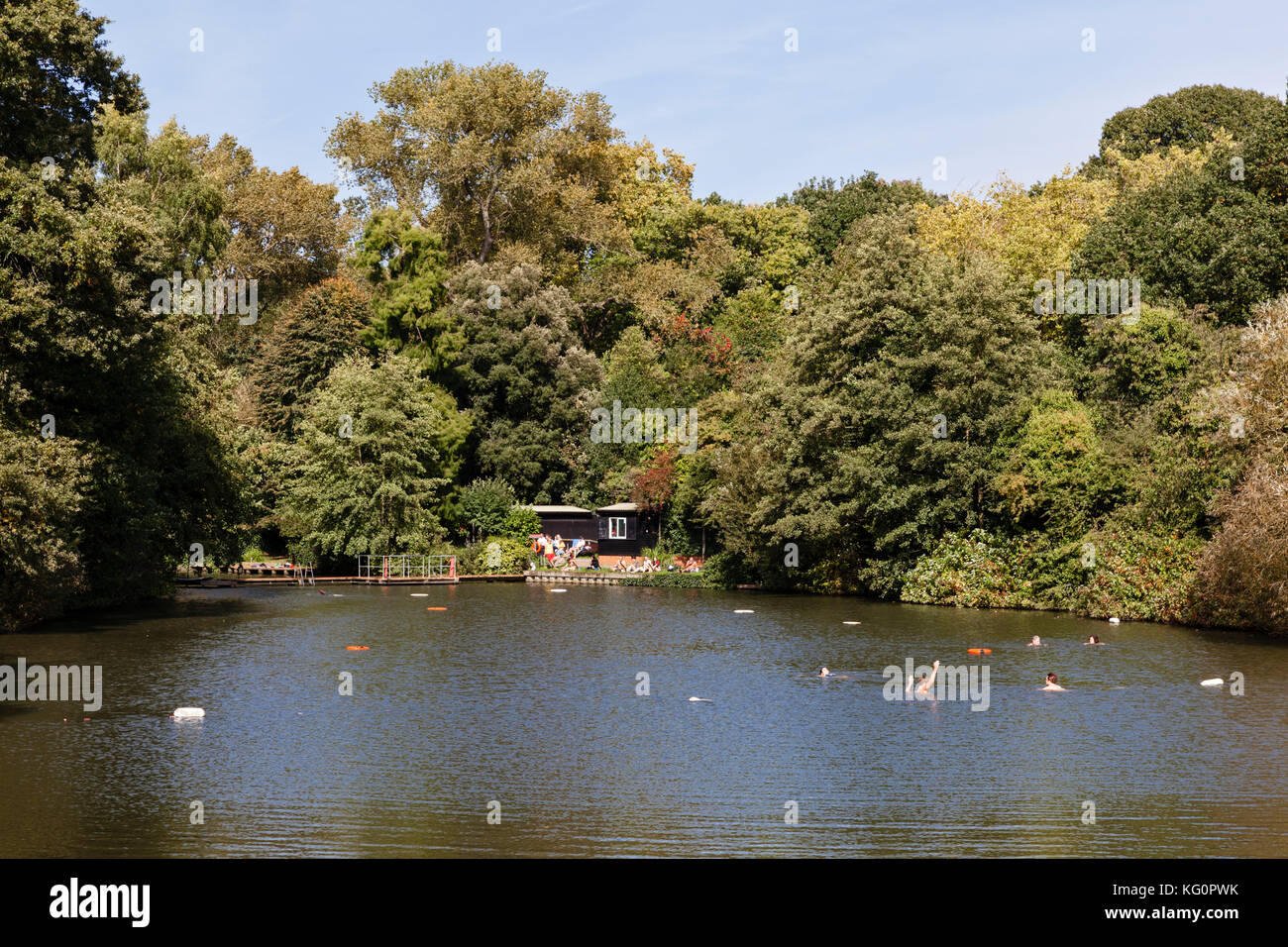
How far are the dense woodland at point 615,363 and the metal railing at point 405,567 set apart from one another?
130cm

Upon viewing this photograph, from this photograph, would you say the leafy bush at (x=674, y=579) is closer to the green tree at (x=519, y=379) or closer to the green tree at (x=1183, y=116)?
the green tree at (x=519, y=379)

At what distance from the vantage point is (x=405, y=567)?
6862cm

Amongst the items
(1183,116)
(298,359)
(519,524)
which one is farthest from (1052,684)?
(1183,116)

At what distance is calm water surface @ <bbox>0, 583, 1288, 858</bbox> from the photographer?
19781 millimetres

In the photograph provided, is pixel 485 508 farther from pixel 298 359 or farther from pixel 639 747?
pixel 639 747

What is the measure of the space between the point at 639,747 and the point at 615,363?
193 ft

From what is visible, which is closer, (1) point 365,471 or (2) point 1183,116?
(1) point 365,471

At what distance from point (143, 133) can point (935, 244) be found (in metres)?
47.8

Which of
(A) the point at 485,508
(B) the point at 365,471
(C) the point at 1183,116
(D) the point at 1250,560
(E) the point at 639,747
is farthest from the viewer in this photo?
(C) the point at 1183,116

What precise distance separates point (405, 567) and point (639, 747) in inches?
1733

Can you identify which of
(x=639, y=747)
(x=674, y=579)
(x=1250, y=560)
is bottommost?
(x=674, y=579)

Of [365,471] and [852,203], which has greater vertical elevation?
[852,203]

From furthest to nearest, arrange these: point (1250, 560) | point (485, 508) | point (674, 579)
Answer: point (485, 508)
point (674, 579)
point (1250, 560)
